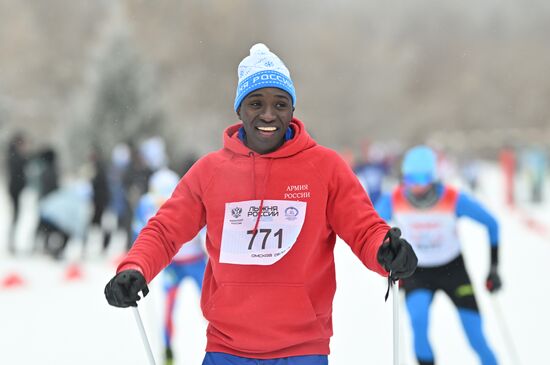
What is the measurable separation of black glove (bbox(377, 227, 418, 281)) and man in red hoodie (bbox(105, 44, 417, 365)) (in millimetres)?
107

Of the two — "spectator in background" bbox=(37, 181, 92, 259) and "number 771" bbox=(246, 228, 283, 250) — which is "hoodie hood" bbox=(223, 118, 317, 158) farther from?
"spectator in background" bbox=(37, 181, 92, 259)

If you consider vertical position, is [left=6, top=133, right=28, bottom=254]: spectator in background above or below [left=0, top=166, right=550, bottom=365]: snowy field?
above

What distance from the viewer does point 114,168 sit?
13.3 metres

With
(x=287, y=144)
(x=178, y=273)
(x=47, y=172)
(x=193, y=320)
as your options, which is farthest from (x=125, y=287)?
(x=47, y=172)

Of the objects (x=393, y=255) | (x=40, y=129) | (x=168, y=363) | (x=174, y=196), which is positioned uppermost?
(x=40, y=129)

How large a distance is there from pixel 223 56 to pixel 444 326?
31.5 m

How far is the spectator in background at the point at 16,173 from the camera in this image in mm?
11242

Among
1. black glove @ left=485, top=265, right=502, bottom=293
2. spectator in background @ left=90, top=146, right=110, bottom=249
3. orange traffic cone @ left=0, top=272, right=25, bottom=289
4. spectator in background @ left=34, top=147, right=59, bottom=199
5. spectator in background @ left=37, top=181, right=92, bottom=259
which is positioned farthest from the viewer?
spectator in background @ left=90, top=146, right=110, bottom=249

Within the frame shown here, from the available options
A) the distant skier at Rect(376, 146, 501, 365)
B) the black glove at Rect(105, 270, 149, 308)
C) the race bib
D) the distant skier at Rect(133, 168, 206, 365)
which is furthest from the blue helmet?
the black glove at Rect(105, 270, 149, 308)

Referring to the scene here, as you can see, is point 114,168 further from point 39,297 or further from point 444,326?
point 444,326

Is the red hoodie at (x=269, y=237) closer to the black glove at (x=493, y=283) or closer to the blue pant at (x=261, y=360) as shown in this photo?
the blue pant at (x=261, y=360)

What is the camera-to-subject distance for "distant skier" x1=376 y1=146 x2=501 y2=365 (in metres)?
4.31

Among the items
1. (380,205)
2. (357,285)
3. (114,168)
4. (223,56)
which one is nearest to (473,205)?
(380,205)

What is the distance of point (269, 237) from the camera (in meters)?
2.44
